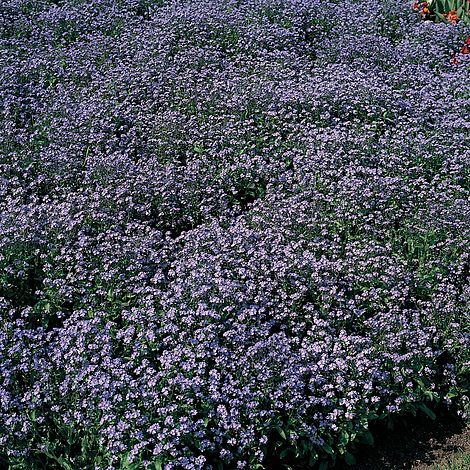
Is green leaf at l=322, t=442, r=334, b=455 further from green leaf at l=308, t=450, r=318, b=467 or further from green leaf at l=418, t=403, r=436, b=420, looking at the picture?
green leaf at l=418, t=403, r=436, b=420

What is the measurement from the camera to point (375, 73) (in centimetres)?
929

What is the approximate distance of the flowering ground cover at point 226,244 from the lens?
5.31m

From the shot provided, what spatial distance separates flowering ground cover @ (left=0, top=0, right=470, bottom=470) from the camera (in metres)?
5.31

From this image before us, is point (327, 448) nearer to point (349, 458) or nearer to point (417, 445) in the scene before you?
point (349, 458)

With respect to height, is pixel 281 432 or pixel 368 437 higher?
pixel 281 432

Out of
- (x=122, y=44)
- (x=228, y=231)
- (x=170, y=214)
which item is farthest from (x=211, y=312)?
(x=122, y=44)

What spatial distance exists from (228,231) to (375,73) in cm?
359

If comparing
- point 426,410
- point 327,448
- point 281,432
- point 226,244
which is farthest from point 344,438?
point 226,244

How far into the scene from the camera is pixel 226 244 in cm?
653

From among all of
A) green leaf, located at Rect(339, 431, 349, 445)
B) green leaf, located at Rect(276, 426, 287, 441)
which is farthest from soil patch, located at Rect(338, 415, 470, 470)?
green leaf, located at Rect(276, 426, 287, 441)

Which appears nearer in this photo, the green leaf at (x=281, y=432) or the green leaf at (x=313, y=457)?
the green leaf at (x=281, y=432)

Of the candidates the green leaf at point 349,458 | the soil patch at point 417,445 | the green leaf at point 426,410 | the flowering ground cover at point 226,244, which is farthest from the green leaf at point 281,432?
the green leaf at point 426,410

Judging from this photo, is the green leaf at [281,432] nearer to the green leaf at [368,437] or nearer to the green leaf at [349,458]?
the green leaf at [349,458]

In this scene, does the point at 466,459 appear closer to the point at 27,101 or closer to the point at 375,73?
the point at 375,73
